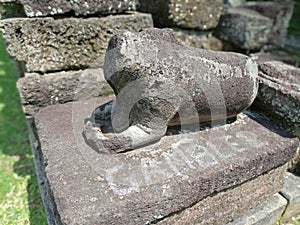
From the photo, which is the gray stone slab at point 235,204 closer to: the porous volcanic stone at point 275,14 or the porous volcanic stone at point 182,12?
the porous volcanic stone at point 182,12

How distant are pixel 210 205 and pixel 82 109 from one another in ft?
3.17

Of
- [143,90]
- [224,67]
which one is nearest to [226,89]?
[224,67]

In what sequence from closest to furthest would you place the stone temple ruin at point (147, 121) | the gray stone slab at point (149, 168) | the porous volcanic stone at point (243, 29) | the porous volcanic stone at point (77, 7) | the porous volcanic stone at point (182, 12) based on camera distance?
the gray stone slab at point (149, 168), the stone temple ruin at point (147, 121), the porous volcanic stone at point (77, 7), the porous volcanic stone at point (182, 12), the porous volcanic stone at point (243, 29)

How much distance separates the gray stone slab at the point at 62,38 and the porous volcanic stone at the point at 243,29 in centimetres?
122

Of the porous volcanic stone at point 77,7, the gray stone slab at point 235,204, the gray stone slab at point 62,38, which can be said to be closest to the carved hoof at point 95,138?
the gray stone slab at point 235,204

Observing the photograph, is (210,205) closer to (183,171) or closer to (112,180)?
(183,171)

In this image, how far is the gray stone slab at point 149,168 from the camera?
4.32 ft

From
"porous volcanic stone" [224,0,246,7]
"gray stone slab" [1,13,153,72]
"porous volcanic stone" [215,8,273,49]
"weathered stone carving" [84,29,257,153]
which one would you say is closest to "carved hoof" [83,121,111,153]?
"weathered stone carving" [84,29,257,153]

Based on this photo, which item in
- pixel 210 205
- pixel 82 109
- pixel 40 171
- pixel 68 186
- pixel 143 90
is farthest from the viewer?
pixel 40 171

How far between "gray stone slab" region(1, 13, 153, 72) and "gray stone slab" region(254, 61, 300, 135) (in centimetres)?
90

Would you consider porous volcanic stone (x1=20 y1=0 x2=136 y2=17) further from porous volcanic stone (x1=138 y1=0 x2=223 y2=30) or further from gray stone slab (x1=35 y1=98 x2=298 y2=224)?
gray stone slab (x1=35 y1=98 x2=298 y2=224)

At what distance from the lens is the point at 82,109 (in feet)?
6.57

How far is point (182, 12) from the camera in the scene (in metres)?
2.54

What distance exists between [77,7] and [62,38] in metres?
0.22
